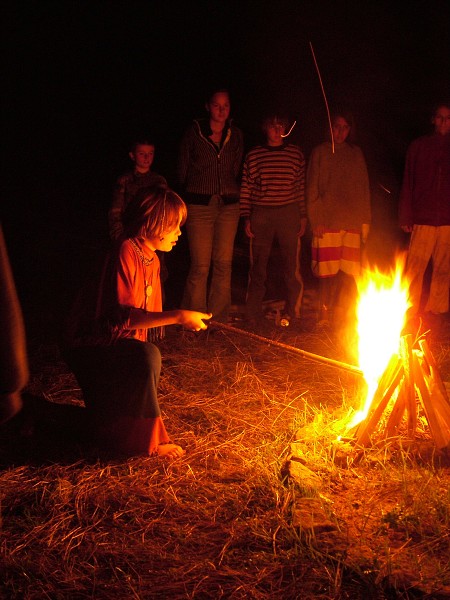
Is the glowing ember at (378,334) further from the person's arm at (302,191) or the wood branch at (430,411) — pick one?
the person's arm at (302,191)

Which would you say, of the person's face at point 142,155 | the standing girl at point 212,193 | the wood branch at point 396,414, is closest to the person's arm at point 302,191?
the standing girl at point 212,193

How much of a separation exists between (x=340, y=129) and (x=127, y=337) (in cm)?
383

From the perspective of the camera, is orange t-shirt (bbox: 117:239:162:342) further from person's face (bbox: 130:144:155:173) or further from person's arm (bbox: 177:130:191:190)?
person's arm (bbox: 177:130:191:190)

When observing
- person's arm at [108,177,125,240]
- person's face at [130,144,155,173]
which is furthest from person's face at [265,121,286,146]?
person's arm at [108,177,125,240]

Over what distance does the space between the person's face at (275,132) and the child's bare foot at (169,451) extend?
147 inches

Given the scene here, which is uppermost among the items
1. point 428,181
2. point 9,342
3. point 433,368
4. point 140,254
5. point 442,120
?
point 442,120

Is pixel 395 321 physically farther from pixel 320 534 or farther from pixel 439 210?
pixel 439 210

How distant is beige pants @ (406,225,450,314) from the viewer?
23.1 ft

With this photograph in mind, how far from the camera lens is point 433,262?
7.14 metres

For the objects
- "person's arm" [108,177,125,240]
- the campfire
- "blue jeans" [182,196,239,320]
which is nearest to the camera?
the campfire

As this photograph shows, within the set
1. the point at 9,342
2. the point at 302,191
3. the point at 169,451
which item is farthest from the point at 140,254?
the point at 302,191

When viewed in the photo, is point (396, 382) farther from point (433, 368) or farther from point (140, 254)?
point (140, 254)

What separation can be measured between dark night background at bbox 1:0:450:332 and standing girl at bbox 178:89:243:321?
5.23 ft

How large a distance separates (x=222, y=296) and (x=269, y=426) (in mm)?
2610
